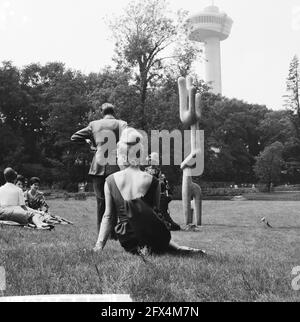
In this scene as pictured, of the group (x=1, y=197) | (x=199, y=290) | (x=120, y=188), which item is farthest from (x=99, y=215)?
(x=199, y=290)

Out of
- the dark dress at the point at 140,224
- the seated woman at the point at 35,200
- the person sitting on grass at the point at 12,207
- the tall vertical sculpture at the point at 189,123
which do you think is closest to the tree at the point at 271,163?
the tall vertical sculpture at the point at 189,123

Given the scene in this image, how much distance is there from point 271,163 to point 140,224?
2054 inches

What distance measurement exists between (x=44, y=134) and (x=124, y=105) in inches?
747

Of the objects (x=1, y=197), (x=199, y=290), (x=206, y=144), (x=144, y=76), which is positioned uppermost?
(x=144, y=76)

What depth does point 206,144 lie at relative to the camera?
47.9 meters

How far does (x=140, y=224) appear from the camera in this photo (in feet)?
16.7

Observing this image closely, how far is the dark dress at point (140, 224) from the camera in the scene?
16.6ft

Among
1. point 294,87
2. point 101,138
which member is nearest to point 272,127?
point 294,87

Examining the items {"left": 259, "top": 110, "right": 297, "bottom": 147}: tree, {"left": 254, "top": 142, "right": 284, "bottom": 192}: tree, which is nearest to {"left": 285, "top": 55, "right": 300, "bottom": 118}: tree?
{"left": 254, "top": 142, "right": 284, "bottom": 192}: tree

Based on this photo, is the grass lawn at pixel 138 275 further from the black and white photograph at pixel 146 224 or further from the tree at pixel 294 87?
the tree at pixel 294 87

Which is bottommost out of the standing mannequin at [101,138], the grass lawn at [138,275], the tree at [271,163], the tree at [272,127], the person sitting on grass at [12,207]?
the grass lawn at [138,275]
